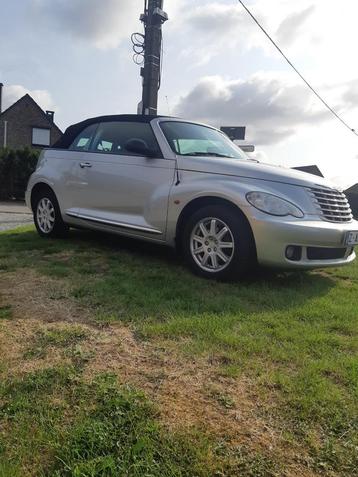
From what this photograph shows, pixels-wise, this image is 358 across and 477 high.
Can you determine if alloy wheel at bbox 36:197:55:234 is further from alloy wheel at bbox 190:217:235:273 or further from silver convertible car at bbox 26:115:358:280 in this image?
alloy wheel at bbox 190:217:235:273

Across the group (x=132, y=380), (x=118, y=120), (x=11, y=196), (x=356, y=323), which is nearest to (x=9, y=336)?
(x=132, y=380)

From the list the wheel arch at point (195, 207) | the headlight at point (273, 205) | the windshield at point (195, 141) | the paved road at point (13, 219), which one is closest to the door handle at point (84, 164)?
the windshield at point (195, 141)

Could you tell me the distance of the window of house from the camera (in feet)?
140

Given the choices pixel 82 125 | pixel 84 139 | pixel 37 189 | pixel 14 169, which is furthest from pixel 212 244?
pixel 14 169

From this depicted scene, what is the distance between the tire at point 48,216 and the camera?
20.4 feet

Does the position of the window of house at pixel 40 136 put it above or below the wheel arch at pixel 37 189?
above

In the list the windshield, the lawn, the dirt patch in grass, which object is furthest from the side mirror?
the dirt patch in grass

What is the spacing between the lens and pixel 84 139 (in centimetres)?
611

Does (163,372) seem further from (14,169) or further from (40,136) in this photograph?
(40,136)

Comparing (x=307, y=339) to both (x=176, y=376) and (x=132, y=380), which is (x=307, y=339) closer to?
(x=176, y=376)

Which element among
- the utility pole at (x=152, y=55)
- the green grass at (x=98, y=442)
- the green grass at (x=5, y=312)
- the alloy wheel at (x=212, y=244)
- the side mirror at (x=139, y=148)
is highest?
the utility pole at (x=152, y=55)

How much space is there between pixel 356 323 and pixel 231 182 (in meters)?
1.75

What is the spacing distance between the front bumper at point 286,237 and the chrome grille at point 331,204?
Answer: 0.18 meters

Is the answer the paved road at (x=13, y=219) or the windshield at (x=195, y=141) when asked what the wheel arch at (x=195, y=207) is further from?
the paved road at (x=13, y=219)
